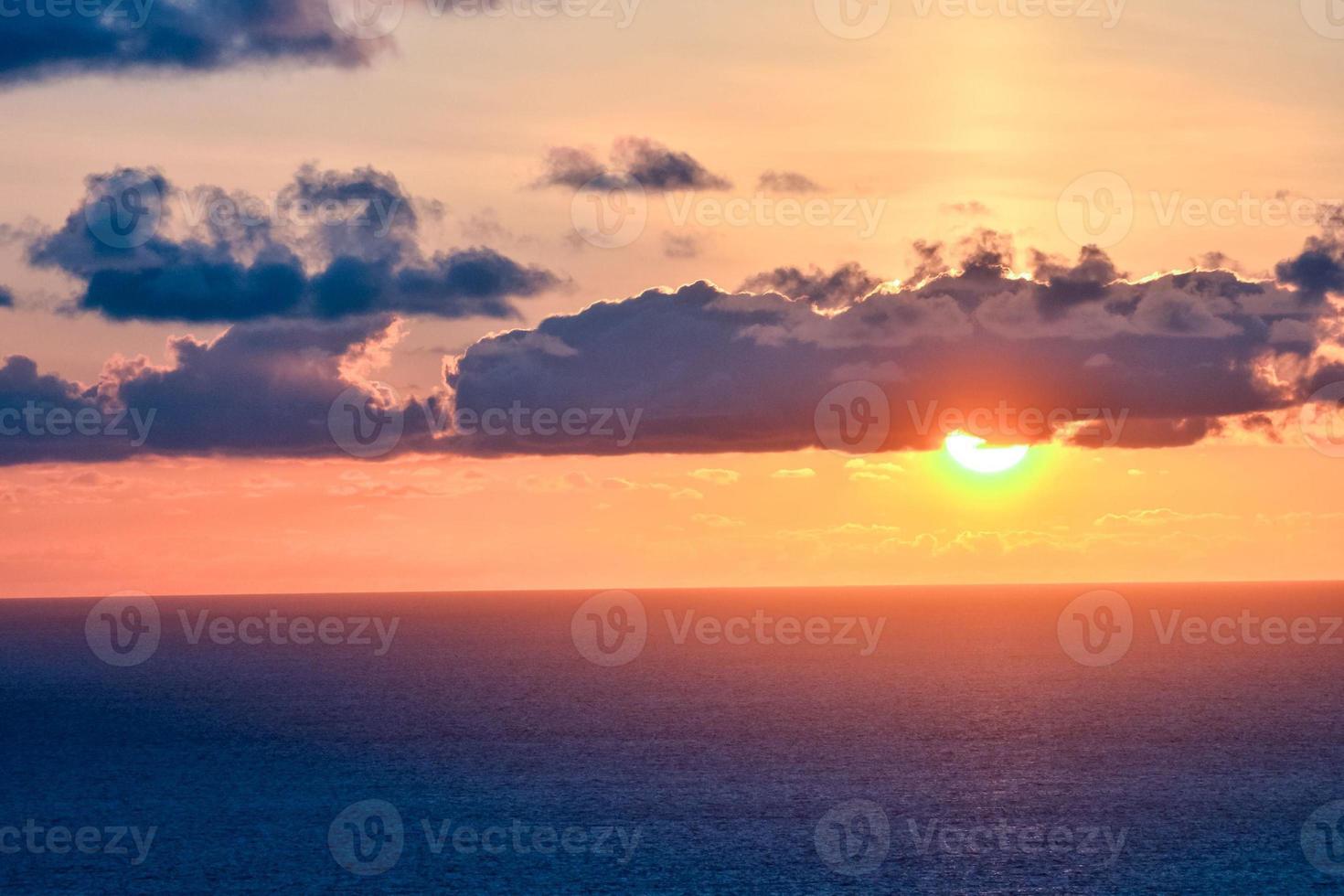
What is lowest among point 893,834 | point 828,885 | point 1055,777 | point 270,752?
point 828,885

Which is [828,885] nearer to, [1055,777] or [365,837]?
[365,837]

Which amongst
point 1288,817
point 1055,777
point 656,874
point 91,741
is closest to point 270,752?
point 91,741

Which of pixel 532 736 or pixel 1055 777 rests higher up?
pixel 532 736

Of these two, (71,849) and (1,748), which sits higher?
(1,748)

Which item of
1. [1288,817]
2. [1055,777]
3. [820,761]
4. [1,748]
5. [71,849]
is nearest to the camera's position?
[71,849]

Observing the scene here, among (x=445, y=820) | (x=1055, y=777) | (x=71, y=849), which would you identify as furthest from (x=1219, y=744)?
(x=71, y=849)

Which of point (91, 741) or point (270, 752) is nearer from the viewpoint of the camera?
point (270, 752)

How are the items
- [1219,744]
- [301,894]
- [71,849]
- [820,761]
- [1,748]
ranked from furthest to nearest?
1. [1,748]
2. [1219,744]
3. [820,761]
4. [71,849]
5. [301,894]

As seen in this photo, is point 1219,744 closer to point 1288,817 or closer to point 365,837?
point 1288,817

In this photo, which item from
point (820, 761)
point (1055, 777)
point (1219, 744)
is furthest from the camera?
point (1219, 744)
